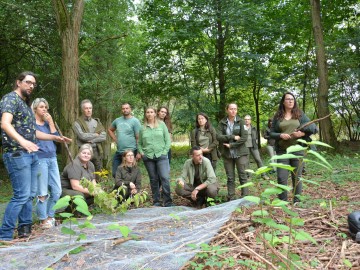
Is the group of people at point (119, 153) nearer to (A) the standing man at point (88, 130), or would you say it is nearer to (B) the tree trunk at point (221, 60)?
(A) the standing man at point (88, 130)

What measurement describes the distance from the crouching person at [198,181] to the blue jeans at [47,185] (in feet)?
6.13

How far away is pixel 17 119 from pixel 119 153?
2.48 m

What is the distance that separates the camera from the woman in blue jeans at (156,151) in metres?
5.37

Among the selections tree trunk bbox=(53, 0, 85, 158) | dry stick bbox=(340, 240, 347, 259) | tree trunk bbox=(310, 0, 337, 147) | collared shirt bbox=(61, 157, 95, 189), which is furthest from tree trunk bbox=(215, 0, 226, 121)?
dry stick bbox=(340, 240, 347, 259)

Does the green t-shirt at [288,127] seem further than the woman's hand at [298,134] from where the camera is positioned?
Yes

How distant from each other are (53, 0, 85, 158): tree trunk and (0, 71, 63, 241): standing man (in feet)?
10.7

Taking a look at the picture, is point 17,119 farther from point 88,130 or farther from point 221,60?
point 221,60

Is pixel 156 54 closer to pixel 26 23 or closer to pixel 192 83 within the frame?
pixel 192 83

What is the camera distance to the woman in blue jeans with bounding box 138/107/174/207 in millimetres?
5371

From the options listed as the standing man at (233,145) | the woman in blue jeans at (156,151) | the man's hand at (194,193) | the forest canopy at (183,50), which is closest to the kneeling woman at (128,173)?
the woman in blue jeans at (156,151)

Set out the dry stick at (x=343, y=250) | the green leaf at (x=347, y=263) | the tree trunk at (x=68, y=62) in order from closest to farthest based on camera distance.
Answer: the green leaf at (x=347, y=263)
the dry stick at (x=343, y=250)
the tree trunk at (x=68, y=62)

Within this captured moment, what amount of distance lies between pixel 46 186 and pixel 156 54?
32.6 feet

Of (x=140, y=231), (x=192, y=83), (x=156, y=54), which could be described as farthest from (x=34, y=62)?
(x=140, y=231)

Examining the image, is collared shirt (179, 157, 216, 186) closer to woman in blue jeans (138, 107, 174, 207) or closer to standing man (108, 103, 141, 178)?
woman in blue jeans (138, 107, 174, 207)
